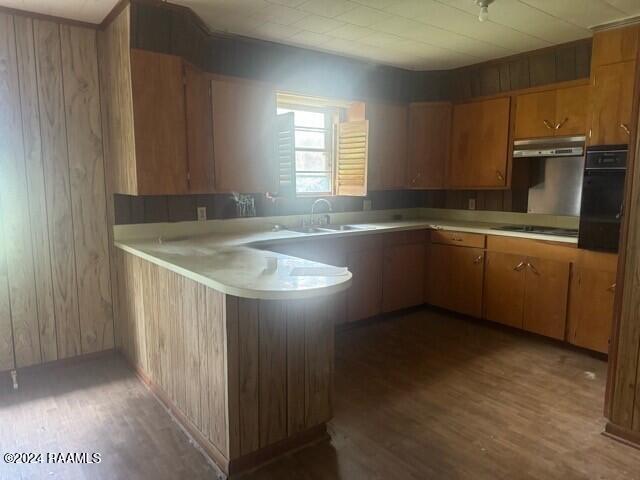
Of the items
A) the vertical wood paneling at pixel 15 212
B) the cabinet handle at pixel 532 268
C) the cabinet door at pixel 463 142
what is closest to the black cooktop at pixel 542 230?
the cabinet handle at pixel 532 268

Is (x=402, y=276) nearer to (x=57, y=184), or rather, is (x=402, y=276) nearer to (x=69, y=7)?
(x=57, y=184)

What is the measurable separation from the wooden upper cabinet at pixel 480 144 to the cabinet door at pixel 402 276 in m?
0.84

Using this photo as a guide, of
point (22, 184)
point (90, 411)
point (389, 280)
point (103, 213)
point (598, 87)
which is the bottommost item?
point (90, 411)

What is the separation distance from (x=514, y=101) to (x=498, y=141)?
37cm

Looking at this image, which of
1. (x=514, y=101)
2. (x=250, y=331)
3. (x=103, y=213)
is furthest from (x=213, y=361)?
(x=514, y=101)

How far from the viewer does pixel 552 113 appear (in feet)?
12.2

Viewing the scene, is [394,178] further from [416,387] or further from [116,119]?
[116,119]

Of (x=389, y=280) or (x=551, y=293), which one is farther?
(x=389, y=280)

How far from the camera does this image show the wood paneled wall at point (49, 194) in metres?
2.86

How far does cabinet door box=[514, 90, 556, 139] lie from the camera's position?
3721mm

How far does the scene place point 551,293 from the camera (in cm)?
353

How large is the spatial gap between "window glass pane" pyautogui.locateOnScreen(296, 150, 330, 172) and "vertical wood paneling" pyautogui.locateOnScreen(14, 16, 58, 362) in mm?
2092

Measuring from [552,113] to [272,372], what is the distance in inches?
127

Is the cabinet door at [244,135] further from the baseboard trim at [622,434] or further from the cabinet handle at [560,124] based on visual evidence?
Answer: the baseboard trim at [622,434]
